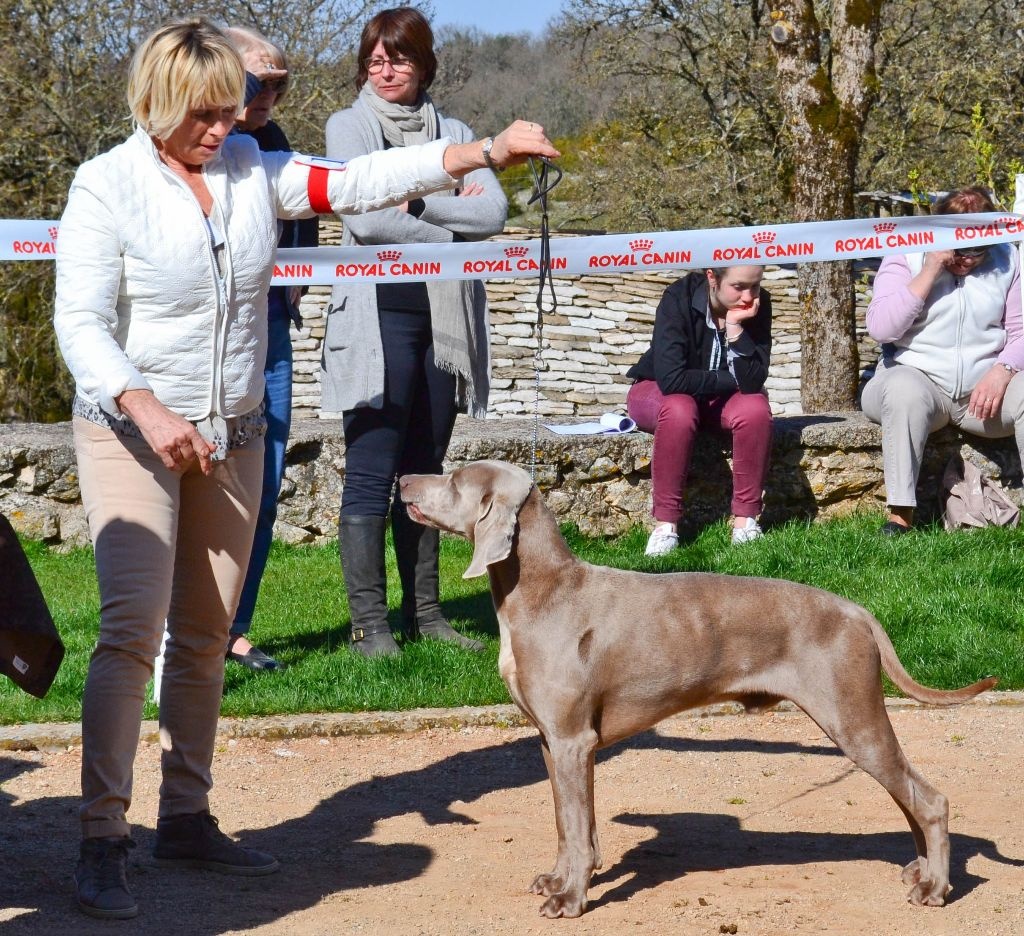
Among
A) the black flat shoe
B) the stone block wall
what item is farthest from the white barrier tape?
the stone block wall

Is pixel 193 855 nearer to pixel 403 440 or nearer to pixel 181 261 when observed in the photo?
pixel 181 261

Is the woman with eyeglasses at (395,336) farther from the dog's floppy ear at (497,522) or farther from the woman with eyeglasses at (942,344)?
the woman with eyeglasses at (942,344)

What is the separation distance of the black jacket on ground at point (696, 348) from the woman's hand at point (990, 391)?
126cm

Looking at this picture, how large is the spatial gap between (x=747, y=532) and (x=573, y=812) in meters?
4.34

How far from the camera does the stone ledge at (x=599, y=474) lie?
337 inches

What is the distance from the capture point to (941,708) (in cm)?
595

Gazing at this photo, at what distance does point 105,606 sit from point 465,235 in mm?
2717

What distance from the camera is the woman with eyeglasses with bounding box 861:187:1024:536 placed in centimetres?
806

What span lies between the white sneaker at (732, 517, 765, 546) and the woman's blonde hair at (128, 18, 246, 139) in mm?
5027

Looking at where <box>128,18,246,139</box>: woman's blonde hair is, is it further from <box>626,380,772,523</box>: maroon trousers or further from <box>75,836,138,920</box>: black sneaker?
<box>626,380,772,523</box>: maroon trousers

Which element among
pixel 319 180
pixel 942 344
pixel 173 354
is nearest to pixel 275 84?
pixel 319 180

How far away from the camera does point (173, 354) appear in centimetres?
371

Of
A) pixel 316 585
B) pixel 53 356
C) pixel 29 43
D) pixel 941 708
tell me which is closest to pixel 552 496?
pixel 316 585

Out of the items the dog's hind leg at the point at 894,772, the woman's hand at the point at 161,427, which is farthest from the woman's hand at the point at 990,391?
the woman's hand at the point at 161,427
